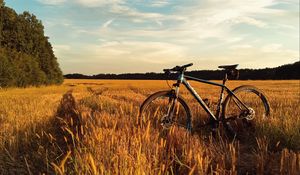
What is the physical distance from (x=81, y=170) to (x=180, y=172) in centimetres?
111

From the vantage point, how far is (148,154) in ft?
15.0

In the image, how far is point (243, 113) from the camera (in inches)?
318

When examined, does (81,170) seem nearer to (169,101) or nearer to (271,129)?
(169,101)

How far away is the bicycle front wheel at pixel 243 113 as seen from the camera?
7.93m

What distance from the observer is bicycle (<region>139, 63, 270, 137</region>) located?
732 cm

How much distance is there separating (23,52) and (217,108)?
43.8 metres

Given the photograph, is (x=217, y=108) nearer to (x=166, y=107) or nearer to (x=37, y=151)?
(x=166, y=107)

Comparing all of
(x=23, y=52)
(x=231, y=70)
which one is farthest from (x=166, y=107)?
(x=23, y=52)

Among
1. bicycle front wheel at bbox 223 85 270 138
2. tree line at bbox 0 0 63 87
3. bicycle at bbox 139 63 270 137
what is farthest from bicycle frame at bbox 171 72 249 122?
tree line at bbox 0 0 63 87

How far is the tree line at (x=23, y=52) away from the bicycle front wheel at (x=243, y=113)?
32.7 meters

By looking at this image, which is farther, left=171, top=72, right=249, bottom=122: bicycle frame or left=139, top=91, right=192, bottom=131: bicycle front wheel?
left=171, top=72, right=249, bottom=122: bicycle frame

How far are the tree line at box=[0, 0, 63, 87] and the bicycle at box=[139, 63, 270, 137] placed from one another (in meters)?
32.8

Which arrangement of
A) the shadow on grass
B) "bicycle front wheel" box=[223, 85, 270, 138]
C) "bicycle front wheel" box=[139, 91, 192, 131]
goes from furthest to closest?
Result: "bicycle front wheel" box=[223, 85, 270, 138] < "bicycle front wheel" box=[139, 91, 192, 131] < the shadow on grass

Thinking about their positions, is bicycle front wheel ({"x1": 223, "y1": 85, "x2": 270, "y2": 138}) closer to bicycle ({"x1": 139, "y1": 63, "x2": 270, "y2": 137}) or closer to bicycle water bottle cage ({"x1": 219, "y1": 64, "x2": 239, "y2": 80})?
bicycle ({"x1": 139, "y1": 63, "x2": 270, "y2": 137})
